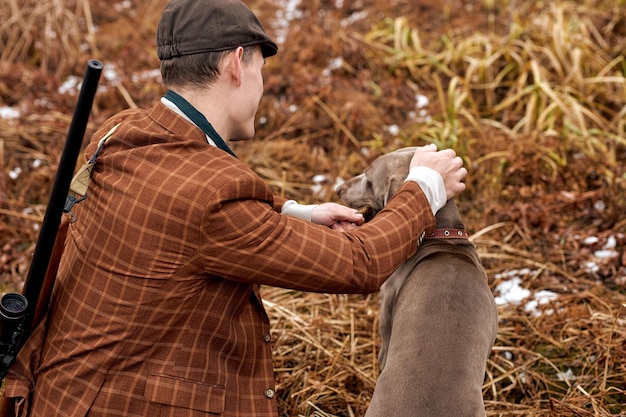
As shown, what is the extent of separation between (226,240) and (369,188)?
A: 1.37 metres

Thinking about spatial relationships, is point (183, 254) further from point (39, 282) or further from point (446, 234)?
point (446, 234)

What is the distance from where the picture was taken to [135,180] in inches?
84.9

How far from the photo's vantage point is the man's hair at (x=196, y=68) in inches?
89.4

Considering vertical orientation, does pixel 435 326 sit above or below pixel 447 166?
below

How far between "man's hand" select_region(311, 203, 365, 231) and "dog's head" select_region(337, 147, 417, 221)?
31cm

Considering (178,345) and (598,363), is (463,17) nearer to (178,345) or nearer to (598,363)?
(598,363)

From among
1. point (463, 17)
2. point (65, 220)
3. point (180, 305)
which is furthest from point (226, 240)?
point (463, 17)

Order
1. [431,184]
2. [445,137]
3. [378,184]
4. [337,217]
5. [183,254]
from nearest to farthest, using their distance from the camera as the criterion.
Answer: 1. [183,254]
2. [431,184]
3. [337,217]
4. [378,184]
5. [445,137]

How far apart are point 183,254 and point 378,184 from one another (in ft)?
4.35

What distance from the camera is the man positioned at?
2.12 m

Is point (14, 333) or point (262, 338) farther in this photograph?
point (262, 338)

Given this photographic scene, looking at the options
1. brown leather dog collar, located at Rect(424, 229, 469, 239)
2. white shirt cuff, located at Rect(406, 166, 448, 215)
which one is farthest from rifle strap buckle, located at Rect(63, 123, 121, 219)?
brown leather dog collar, located at Rect(424, 229, 469, 239)

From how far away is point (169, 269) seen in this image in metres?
2.15

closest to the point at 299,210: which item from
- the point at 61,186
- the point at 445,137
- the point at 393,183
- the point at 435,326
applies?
the point at 393,183
